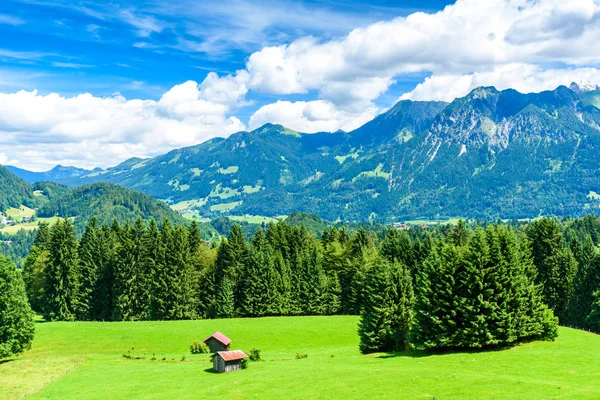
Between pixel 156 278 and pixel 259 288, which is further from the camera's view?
pixel 259 288

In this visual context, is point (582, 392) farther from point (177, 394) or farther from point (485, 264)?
point (177, 394)

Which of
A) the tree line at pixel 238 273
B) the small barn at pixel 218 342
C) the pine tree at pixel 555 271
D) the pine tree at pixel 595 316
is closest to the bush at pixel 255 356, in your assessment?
the small barn at pixel 218 342

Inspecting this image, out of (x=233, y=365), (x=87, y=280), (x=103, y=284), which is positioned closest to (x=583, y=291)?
(x=233, y=365)

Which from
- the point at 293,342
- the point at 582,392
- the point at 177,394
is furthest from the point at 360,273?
the point at 582,392

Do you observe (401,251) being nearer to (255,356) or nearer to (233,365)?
(255,356)

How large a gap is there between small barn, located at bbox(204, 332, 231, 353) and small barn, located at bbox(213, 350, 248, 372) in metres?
10.1

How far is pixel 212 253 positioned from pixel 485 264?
7094 centimetres

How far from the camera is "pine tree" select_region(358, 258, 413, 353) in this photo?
65062 millimetres

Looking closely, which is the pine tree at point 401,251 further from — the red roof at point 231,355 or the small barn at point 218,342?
the red roof at point 231,355

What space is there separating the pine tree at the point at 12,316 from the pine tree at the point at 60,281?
106 ft

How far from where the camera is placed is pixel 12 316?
6706cm

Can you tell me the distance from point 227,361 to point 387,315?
21199 millimetres

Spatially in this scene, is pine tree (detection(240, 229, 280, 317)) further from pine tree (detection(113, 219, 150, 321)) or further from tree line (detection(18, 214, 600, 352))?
pine tree (detection(113, 219, 150, 321))

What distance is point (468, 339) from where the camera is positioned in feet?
182
